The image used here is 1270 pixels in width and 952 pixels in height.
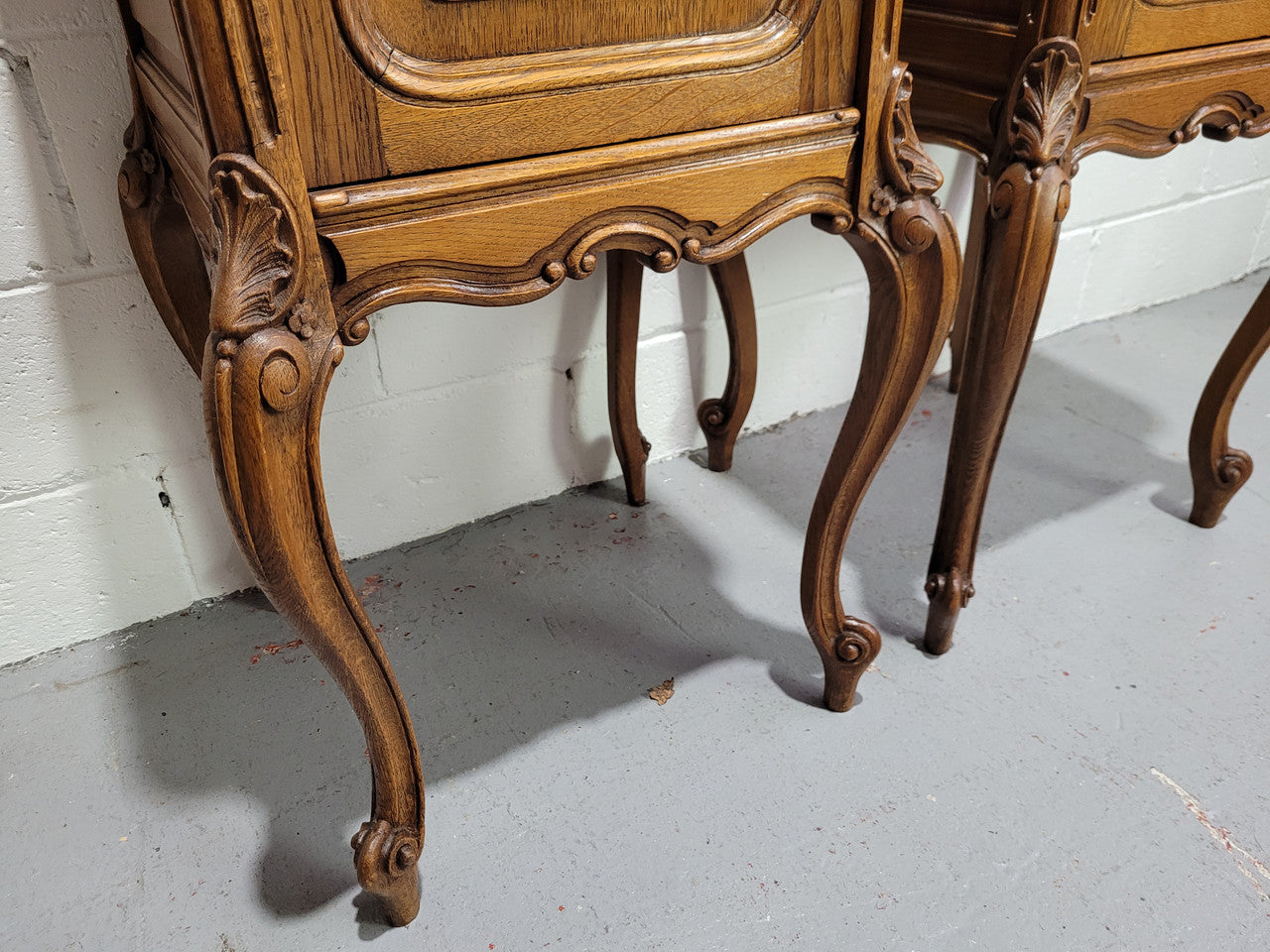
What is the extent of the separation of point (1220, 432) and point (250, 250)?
1.26 metres

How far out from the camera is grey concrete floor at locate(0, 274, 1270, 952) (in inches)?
32.8

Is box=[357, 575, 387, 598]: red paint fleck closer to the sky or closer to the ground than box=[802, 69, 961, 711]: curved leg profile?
closer to the ground

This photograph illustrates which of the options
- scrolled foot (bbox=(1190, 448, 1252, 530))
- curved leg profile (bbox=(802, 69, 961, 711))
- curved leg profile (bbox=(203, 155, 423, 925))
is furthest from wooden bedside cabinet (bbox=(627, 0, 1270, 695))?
curved leg profile (bbox=(203, 155, 423, 925))

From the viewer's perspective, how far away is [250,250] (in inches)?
21.9

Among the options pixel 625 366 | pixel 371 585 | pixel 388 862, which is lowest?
pixel 371 585

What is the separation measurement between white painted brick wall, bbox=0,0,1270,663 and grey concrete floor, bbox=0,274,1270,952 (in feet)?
0.23

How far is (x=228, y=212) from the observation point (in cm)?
55

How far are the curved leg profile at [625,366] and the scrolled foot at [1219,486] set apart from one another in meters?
0.78

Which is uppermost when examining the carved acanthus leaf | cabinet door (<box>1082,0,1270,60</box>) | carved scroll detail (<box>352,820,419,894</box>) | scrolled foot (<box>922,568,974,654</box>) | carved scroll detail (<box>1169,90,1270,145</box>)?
cabinet door (<box>1082,0,1270,60</box>)

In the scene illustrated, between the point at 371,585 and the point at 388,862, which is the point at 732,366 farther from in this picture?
the point at 388,862

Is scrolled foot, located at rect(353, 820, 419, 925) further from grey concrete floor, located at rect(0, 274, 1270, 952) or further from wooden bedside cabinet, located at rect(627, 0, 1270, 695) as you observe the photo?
wooden bedside cabinet, located at rect(627, 0, 1270, 695)

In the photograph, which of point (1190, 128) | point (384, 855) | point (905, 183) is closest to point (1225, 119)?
point (1190, 128)

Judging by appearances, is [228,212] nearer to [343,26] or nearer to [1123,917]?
[343,26]

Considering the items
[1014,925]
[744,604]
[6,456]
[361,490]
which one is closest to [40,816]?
[6,456]
